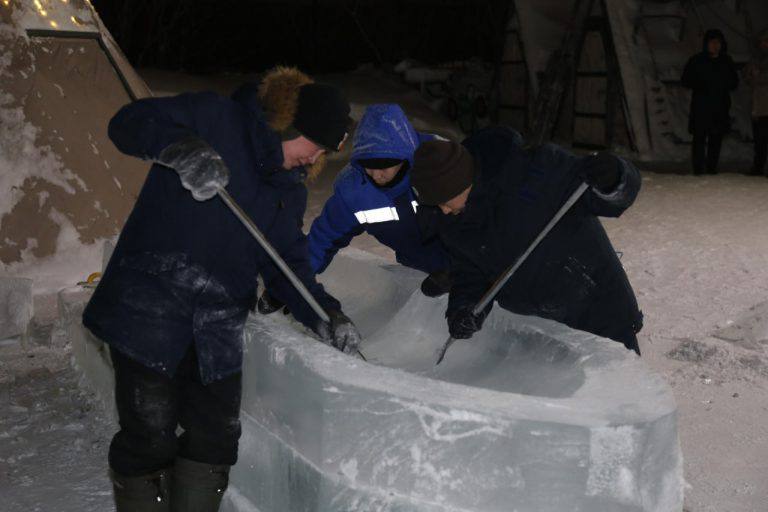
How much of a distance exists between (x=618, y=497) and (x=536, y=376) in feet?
1.95

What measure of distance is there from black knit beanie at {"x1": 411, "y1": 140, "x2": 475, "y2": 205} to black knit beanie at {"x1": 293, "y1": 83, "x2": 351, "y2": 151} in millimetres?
312

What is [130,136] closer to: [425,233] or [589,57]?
[425,233]

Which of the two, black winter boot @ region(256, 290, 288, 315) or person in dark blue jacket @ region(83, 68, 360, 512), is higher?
person in dark blue jacket @ region(83, 68, 360, 512)

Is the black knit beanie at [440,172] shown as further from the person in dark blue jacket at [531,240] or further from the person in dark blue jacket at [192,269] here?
the person in dark blue jacket at [192,269]

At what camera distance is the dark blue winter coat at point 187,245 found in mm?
2189

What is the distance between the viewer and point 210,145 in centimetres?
225

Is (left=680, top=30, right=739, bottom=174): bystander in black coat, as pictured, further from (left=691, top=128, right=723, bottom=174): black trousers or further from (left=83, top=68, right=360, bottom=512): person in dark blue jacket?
(left=83, top=68, right=360, bottom=512): person in dark blue jacket

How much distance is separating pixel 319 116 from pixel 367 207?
4.00 ft

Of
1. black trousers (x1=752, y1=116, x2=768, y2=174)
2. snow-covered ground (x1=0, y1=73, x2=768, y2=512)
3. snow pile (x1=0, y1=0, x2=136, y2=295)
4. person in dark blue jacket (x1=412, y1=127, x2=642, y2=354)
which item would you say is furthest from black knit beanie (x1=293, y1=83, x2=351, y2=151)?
black trousers (x1=752, y1=116, x2=768, y2=174)

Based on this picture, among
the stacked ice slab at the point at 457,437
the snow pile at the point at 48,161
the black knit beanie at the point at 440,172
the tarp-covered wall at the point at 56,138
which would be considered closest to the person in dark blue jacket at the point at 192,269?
the stacked ice slab at the point at 457,437

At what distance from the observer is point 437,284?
3.21m

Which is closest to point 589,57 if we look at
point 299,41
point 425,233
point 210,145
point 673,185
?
point 673,185

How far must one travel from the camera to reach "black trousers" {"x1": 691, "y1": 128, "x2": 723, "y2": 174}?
31.4 ft

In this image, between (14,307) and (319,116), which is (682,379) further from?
(14,307)
